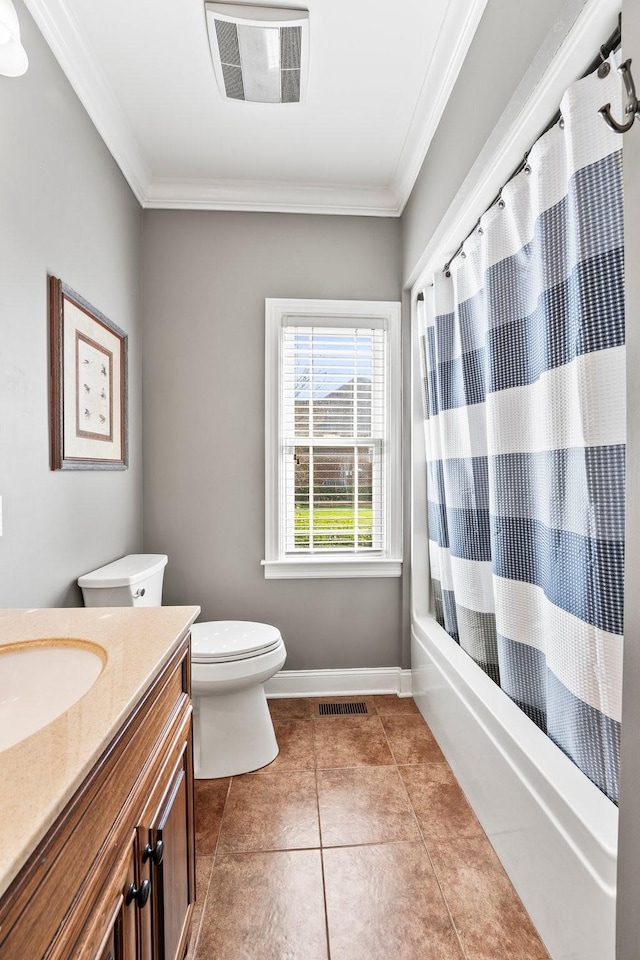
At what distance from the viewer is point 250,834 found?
1.67 m

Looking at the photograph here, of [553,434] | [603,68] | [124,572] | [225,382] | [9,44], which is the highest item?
[9,44]

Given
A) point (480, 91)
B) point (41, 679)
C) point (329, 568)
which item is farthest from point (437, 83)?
point (41, 679)

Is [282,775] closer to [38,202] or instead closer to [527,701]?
[527,701]

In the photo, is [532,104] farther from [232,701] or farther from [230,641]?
[232,701]

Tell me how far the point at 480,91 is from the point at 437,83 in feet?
1.24

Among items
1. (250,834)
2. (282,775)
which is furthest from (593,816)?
(282,775)

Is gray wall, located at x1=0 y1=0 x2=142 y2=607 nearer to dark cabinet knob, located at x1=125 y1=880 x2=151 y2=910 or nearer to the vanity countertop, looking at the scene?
the vanity countertop

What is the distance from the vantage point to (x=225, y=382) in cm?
261

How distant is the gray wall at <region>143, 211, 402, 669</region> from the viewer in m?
2.58

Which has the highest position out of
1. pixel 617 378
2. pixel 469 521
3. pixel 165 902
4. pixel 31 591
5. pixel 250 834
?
pixel 617 378

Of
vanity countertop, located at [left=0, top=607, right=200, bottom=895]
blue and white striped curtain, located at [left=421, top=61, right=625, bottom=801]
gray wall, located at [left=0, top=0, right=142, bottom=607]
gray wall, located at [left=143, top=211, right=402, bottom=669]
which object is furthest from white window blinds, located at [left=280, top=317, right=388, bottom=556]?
vanity countertop, located at [left=0, top=607, right=200, bottom=895]

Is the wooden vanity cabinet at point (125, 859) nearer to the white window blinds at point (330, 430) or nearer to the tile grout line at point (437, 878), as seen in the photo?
the tile grout line at point (437, 878)

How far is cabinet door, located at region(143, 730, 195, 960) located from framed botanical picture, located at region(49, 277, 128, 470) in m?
1.03

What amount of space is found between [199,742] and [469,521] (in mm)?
1337
